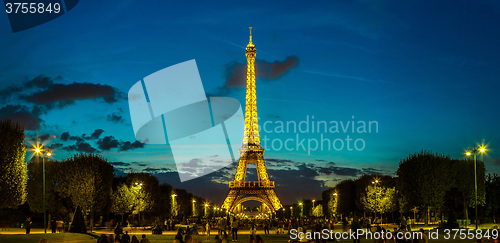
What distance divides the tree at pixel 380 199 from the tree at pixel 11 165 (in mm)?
56624

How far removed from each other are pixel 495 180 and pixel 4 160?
7657cm

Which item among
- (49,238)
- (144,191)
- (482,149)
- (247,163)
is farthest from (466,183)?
(49,238)

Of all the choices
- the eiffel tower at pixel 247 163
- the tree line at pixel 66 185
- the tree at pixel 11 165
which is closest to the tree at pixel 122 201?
the tree line at pixel 66 185

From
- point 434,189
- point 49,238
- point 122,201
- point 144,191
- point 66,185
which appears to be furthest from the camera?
point 144,191

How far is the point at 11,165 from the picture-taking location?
46.5 m

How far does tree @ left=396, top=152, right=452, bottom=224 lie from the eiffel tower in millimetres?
47090

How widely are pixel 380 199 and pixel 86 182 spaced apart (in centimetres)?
4706

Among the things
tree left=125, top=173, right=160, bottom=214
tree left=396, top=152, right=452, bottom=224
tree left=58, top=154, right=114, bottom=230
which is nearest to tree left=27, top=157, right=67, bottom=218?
tree left=58, top=154, right=114, bottom=230

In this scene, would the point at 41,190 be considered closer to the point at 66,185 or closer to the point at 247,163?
the point at 66,185

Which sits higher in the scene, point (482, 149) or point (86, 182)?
point (482, 149)

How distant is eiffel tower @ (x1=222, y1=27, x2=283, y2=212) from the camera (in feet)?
372

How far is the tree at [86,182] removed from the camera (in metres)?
66.4

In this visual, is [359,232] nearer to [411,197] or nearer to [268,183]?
[411,197]

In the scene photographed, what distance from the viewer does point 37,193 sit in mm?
77938
